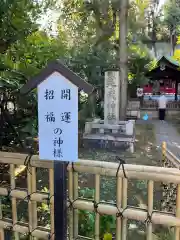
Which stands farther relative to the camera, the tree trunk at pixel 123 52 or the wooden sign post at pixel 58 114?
the tree trunk at pixel 123 52

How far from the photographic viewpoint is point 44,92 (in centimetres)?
183

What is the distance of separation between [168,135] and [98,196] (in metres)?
9.49

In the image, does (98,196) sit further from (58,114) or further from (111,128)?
(111,128)

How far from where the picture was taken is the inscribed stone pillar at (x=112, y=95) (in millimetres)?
9148

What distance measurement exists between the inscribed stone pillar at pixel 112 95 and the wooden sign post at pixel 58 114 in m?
7.45

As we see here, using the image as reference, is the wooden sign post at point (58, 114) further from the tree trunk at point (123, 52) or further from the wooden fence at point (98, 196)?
the tree trunk at point (123, 52)

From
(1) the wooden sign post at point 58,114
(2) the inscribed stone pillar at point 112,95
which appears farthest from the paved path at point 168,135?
(1) the wooden sign post at point 58,114

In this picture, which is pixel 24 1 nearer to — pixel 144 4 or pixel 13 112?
pixel 13 112

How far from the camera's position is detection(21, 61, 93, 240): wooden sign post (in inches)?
69.6

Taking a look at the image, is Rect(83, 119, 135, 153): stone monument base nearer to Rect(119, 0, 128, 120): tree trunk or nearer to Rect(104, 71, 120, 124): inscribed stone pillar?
Rect(104, 71, 120, 124): inscribed stone pillar

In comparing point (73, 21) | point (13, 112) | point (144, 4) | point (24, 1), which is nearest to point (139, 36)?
point (144, 4)

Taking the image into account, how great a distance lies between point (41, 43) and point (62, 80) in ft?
7.27

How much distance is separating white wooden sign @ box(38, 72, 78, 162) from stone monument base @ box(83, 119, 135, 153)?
674 cm

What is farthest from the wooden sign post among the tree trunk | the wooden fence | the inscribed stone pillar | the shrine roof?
the shrine roof
